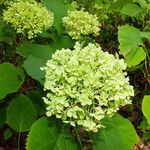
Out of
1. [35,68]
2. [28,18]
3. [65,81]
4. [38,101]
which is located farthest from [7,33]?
[65,81]

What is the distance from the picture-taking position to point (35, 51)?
6.89 feet

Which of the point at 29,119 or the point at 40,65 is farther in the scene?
the point at 29,119

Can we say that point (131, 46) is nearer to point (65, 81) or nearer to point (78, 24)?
point (78, 24)

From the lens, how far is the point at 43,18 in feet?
7.29

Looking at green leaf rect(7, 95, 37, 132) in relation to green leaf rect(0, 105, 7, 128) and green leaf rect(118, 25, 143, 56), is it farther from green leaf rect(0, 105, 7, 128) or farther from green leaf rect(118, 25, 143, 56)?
green leaf rect(118, 25, 143, 56)

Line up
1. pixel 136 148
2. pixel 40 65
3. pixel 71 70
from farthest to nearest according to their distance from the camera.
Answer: pixel 136 148
pixel 40 65
pixel 71 70

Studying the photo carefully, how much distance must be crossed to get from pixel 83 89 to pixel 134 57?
3.11 ft

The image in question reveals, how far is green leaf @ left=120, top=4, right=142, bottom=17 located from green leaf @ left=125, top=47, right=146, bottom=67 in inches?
13.0

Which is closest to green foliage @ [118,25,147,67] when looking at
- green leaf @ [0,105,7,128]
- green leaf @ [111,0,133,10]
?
green leaf @ [111,0,133,10]

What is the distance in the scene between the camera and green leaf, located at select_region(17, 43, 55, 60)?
208 cm

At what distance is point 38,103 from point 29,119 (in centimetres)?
14

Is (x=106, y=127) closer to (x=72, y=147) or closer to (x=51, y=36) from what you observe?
(x=72, y=147)

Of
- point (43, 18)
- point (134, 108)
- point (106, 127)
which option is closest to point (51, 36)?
point (43, 18)

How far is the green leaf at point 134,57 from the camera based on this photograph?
8.08 ft
